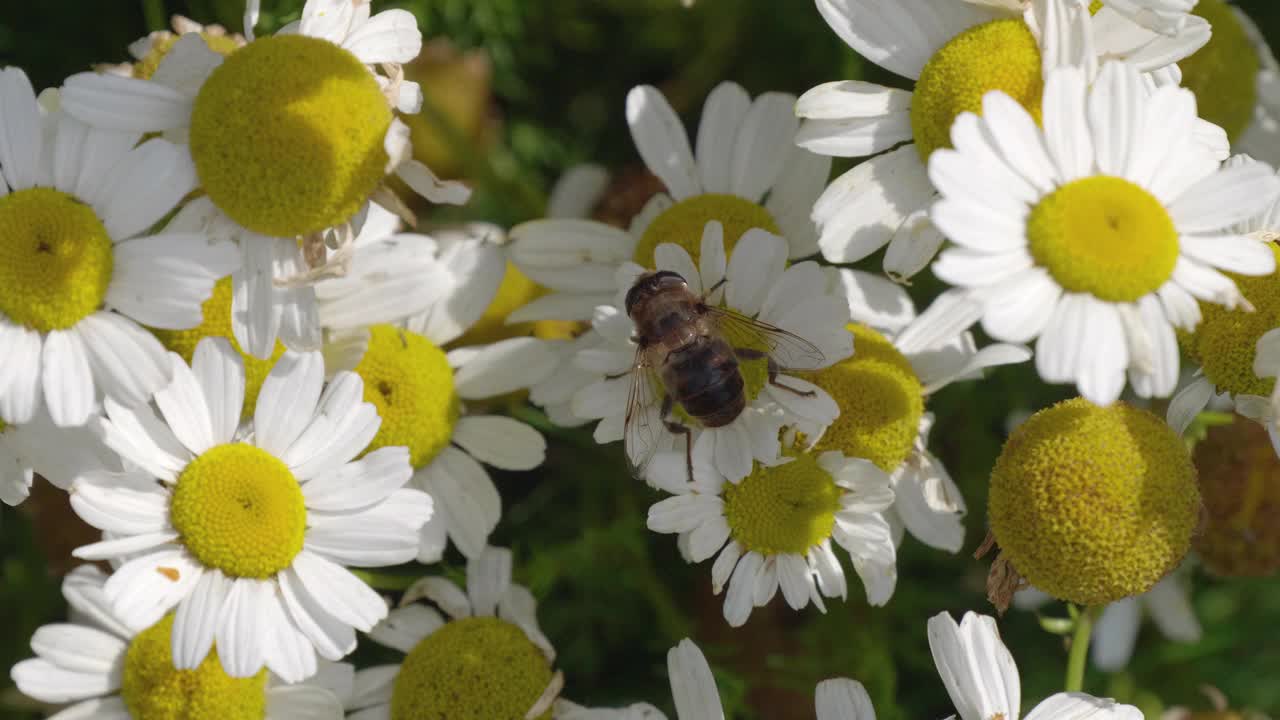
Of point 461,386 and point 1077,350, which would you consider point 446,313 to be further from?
point 1077,350

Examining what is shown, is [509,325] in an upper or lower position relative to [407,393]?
lower

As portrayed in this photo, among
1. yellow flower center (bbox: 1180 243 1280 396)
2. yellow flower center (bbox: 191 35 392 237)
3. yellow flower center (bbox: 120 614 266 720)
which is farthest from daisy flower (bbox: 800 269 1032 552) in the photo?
yellow flower center (bbox: 120 614 266 720)

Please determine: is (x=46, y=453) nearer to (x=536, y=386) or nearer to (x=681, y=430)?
(x=536, y=386)

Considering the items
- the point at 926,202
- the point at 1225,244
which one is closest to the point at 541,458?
the point at 926,202

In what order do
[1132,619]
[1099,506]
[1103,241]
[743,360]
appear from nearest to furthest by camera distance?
1. [1103,241]
2. [1099,506]
3. [743,360]
4. [1132,619]

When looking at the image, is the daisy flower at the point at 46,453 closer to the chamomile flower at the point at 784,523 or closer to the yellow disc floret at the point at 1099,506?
the chamomile flower at the point at 784,523

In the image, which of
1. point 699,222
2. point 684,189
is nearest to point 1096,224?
point 699,222

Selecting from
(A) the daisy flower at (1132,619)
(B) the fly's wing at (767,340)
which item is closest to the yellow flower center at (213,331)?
(B) the fly's wing at (767,340)

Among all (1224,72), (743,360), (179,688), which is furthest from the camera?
(1224,72)
